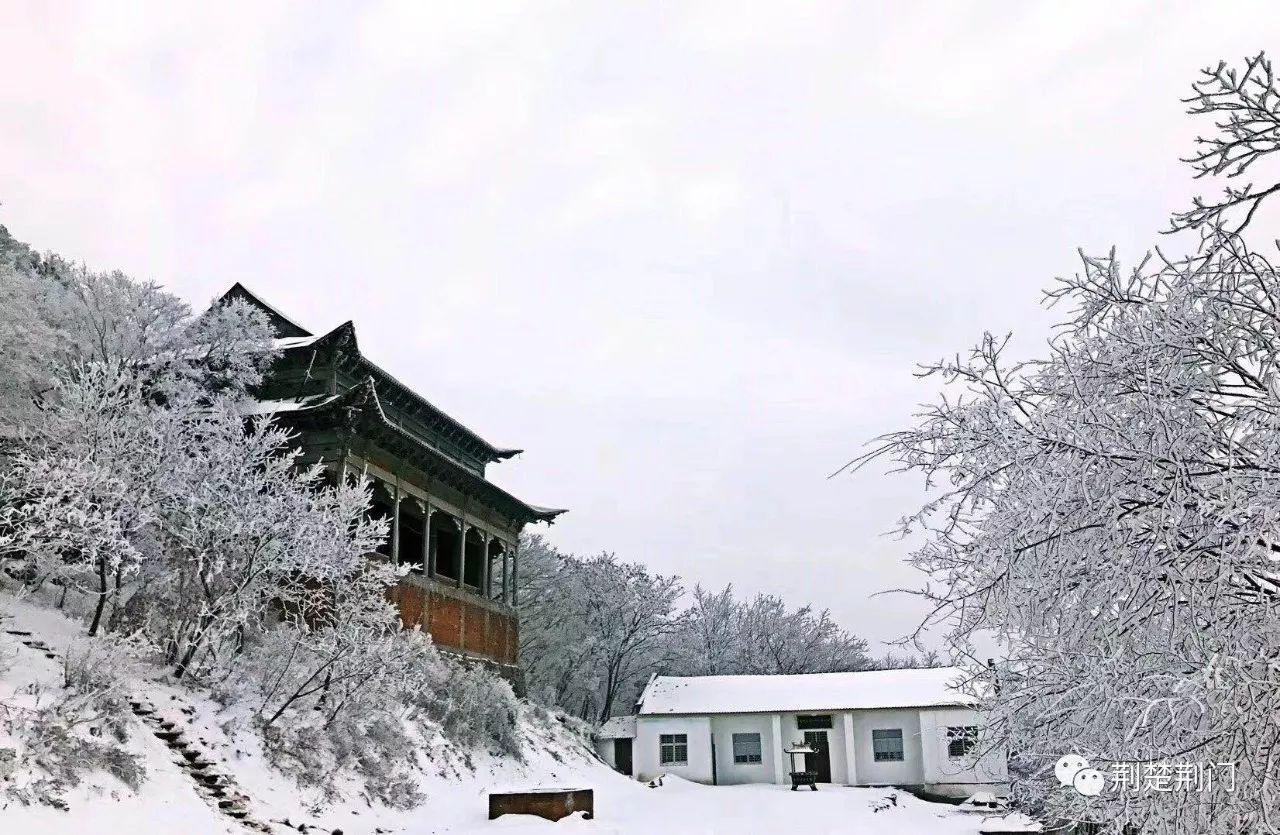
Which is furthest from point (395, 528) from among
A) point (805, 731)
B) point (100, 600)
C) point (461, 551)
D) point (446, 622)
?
point (805, 731)

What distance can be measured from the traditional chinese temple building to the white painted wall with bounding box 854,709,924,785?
13.6m

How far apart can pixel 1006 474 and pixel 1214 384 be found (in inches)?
49.5

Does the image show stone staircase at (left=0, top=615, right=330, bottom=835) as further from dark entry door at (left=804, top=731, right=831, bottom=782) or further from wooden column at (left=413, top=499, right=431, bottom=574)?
dark entry door at (left=804, top=731, right=831, bottom=782)

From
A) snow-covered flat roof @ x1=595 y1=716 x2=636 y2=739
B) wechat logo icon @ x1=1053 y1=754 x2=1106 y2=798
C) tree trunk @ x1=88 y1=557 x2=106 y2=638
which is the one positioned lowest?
snow-covered flat roof @ x1=595 y1=716 x2=636 y2=739

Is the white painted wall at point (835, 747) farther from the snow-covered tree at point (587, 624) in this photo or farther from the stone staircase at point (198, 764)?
the stone staircase at point (198, 764)

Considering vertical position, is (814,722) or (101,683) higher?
(101,683)

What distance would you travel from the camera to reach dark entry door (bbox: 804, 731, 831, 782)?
3697 centimetres

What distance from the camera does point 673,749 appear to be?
125 feet

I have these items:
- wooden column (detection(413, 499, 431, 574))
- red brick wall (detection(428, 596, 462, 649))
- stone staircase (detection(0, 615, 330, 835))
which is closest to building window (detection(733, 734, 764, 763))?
red brick wall (detection(428, 596, 462, 649))

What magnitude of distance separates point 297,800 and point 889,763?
25.2 meters

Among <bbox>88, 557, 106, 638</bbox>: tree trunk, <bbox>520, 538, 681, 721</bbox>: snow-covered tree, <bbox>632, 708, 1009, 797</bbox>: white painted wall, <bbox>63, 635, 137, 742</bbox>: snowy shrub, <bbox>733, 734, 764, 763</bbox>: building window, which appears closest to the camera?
<bbox>63, 635, 137, 742</bbox>: snowy shrub

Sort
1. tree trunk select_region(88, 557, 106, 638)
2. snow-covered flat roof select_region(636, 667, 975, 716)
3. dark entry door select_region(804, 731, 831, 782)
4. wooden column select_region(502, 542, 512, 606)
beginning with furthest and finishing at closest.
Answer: dark entry door select_region(804, 731, 831, 782)
snow-covered flat roof select_region(636, 667, 975, 716)
wooden column select_region(502, 542, 512, 606)
tree trunk select_region(88, 557, 106, 638)

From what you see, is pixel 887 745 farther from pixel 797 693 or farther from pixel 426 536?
pixel 426 536

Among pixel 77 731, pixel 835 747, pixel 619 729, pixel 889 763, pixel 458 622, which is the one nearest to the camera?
pixel 77 731
